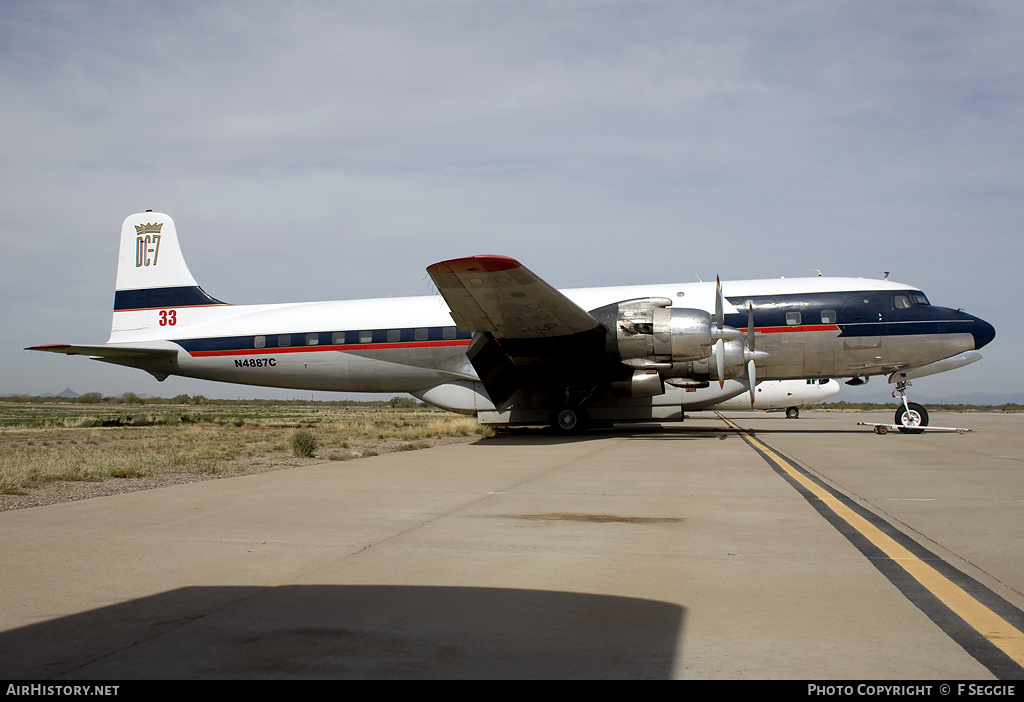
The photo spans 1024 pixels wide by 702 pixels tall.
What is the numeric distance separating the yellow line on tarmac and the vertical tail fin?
855 inches

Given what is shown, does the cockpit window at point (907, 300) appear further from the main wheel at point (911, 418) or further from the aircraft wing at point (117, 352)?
the aircraft wing at point (117, 352)

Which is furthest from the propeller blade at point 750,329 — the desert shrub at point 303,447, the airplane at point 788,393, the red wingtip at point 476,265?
the airplane at point 788,393

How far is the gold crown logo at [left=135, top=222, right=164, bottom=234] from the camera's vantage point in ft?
78.0

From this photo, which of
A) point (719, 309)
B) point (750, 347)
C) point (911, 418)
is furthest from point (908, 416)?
point (719, 309)

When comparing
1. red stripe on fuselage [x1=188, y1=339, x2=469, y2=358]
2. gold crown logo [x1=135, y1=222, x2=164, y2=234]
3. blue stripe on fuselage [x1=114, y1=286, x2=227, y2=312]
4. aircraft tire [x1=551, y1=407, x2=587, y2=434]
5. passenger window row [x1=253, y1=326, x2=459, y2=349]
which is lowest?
aircraft tire [x1=551, y1=407, x2=587, y2=434]

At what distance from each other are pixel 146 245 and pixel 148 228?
1.84ft

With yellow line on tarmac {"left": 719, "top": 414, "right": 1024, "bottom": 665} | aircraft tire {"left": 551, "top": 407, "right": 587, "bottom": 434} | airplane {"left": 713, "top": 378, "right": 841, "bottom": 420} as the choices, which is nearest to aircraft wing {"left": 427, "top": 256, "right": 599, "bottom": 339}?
aircraft tire {"left": 551, "top": 407, "right": 587, "bottom": 434}

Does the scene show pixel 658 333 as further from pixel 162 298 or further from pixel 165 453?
pixel 162 298

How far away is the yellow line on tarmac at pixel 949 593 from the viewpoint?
3190mm

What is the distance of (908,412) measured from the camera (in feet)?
67.3

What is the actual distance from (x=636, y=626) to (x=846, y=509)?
4394mm

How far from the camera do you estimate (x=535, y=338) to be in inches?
683

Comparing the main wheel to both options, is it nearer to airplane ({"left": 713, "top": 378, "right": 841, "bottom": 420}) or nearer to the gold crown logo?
airplane ({"left": 713, "top": 378, "right": 841, "bottom": 420})
